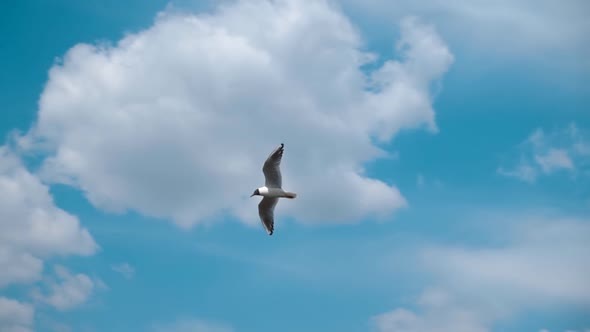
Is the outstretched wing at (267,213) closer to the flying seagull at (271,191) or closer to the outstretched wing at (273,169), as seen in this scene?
the flying seagull at (271,191)

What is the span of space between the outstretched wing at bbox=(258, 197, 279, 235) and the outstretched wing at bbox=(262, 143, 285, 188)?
1984 millimetres

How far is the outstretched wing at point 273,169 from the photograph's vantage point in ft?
160

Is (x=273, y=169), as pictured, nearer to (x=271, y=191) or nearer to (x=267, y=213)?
(x=271, y=191)

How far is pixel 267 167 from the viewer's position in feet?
162

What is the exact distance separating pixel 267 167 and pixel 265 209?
14.0 ft

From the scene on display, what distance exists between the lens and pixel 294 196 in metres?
50.5

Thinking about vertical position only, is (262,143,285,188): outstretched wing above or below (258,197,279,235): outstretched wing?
above

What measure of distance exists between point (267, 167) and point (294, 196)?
128 inches

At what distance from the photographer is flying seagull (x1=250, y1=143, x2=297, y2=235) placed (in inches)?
1929

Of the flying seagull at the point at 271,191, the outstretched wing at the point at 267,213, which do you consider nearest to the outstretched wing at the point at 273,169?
→ the flying seagull at the point at 271,191

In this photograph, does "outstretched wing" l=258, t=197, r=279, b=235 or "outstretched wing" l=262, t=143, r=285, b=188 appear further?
"outstretched wing" l=258, t=197, r=279, b=235

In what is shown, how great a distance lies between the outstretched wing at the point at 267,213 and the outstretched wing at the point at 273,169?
6.51ft

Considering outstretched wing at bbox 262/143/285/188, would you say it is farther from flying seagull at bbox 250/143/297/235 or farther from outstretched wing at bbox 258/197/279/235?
outstretched wing at bbox 258/197/279/235

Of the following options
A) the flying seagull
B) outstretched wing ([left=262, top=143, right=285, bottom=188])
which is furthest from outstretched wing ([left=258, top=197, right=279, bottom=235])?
outstretched wing ([left=262, top=143, right=285, bottom=188])
